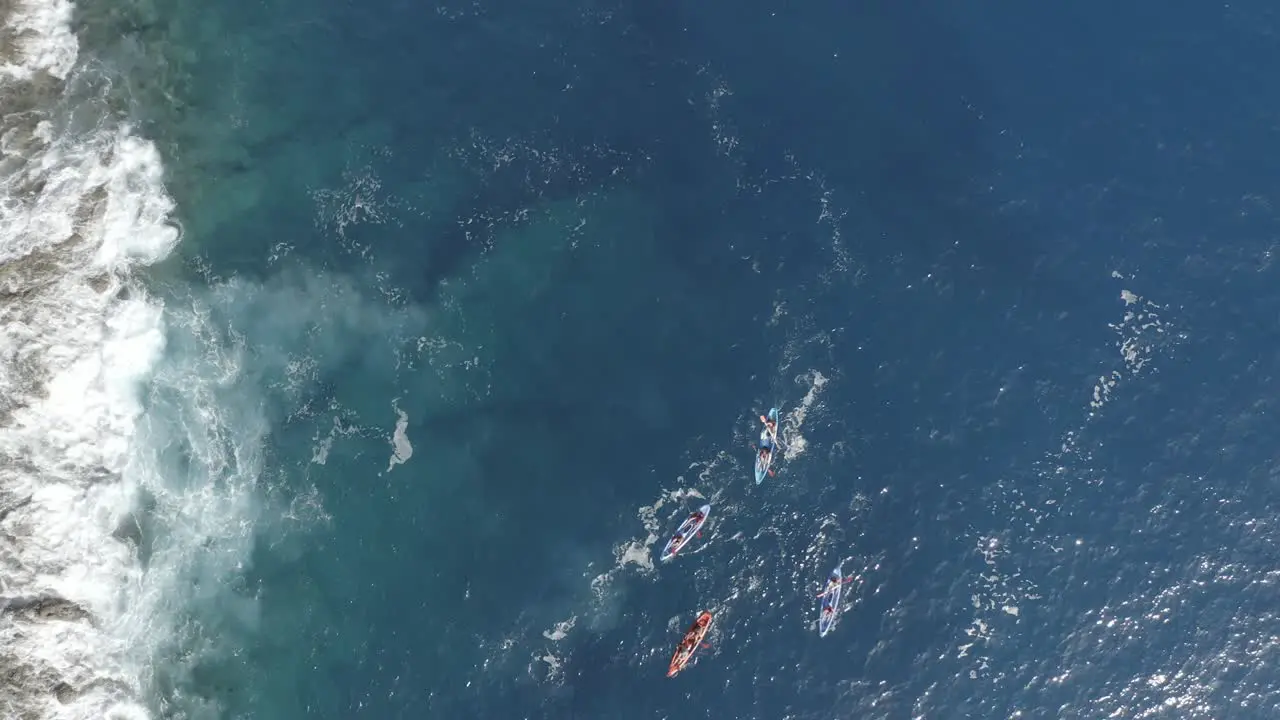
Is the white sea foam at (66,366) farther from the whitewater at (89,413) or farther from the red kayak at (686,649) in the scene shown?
the red kayak at (686,649)

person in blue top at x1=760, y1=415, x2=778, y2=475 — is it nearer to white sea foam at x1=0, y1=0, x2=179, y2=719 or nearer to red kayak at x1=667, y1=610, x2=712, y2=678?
red kayak at x1=667, y1=610, x2=712, y2=678

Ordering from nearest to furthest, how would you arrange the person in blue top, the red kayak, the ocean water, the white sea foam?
the white sea foam → the red kayak → the ocean water → the person in blue top

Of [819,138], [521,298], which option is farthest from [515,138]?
[819,138]

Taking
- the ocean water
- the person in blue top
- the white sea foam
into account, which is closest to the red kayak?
the ocean water

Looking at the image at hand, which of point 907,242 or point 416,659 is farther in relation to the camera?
point 907,242

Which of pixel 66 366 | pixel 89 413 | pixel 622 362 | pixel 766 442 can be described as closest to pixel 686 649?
pixel 766 442

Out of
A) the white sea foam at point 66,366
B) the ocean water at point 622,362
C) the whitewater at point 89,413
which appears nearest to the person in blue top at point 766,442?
the ocean water at point 622,362

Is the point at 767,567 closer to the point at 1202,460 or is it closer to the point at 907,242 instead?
the point at 907,242
